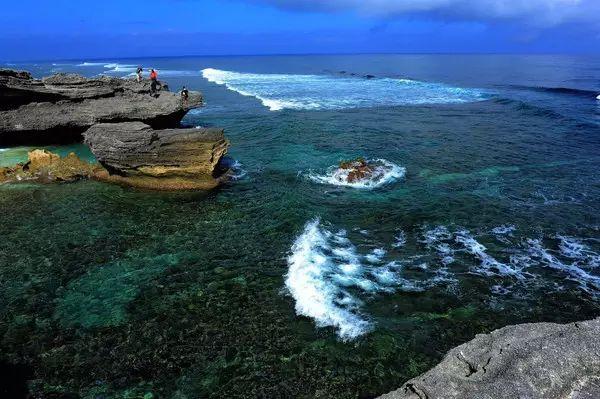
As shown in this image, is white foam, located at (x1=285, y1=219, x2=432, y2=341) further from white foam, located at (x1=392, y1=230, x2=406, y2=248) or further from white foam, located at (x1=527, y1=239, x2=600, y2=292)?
white foam, located at (x1=527, y1=239, x2=600, y2=292)

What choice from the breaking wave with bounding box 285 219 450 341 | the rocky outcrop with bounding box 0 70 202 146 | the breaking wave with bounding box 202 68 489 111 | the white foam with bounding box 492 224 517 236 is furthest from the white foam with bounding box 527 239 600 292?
the breaking wave with bounding box 202 68 489 111

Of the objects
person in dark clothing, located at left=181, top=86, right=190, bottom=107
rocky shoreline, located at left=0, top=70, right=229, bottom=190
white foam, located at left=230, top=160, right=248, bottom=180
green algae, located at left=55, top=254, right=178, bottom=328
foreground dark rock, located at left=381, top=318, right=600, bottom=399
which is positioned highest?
person in dark clothing, located at left=181, top=86, right=190, bottom=107

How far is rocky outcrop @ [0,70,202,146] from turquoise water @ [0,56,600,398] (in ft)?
7.92

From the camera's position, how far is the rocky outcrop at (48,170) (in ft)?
72.8

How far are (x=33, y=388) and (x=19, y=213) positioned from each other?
11.4 meters

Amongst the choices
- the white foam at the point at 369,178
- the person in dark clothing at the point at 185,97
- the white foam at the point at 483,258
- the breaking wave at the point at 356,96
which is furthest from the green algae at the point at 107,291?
the breaking wave at the point at 356,96

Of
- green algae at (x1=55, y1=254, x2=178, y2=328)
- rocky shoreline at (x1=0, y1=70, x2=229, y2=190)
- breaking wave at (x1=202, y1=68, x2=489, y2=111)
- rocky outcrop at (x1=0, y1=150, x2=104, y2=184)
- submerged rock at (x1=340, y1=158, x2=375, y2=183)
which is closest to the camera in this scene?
green algae at (x1=55, y1=254, x2=178, y2=328)

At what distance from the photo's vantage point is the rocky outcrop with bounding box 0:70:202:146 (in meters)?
27.3

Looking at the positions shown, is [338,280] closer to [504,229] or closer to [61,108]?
[504,229]

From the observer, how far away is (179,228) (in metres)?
17.2

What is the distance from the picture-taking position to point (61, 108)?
28.4 m

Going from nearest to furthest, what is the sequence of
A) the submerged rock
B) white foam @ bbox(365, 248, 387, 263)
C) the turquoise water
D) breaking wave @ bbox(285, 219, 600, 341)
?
the turquoise water → breaking wave @ bbox(285, 219, 600, 341) → white foam @ bbox(365, 248, 387, 263) → the submerged rock

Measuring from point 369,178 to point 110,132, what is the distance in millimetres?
13806

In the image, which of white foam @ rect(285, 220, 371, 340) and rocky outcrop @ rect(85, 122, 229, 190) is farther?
rocky outcrop @ rect(85, 122, 229, 190)
